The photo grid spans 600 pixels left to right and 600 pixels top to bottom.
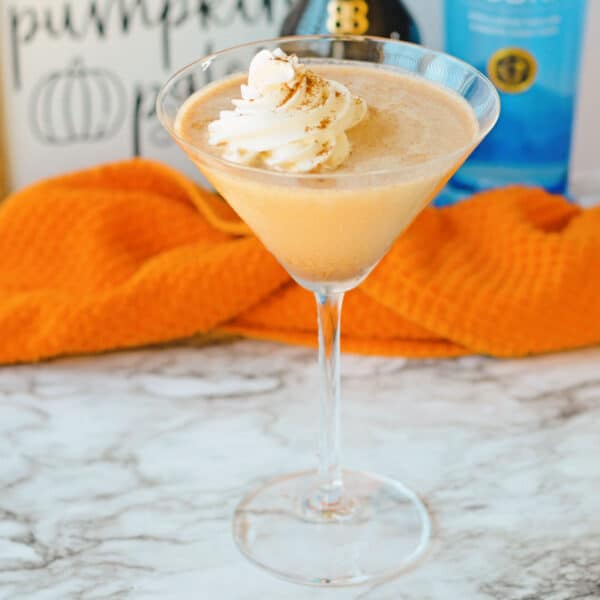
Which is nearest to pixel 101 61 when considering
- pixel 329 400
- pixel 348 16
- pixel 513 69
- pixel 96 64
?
pixel 96 64

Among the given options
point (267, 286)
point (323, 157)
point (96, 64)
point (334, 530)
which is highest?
point (323, 157)

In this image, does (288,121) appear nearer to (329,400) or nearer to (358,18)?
(329,400)

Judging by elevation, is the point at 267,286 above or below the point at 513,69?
below

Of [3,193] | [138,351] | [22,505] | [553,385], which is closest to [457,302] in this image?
[553,385]

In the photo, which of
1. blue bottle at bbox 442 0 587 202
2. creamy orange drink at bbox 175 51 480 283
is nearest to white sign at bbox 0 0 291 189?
blue bottle at bbox 442 0 587 202

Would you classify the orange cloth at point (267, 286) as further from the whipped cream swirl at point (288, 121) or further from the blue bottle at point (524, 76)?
the whipped cream swirl at point (288, 121)

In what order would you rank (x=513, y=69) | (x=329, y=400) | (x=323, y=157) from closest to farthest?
1. (x=323, y=157)
2. (x=329, y=400)
3. (x=513, y=69)

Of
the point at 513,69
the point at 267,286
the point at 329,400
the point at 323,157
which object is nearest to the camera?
the point at 323,157

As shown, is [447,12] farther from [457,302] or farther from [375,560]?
[375,560]
